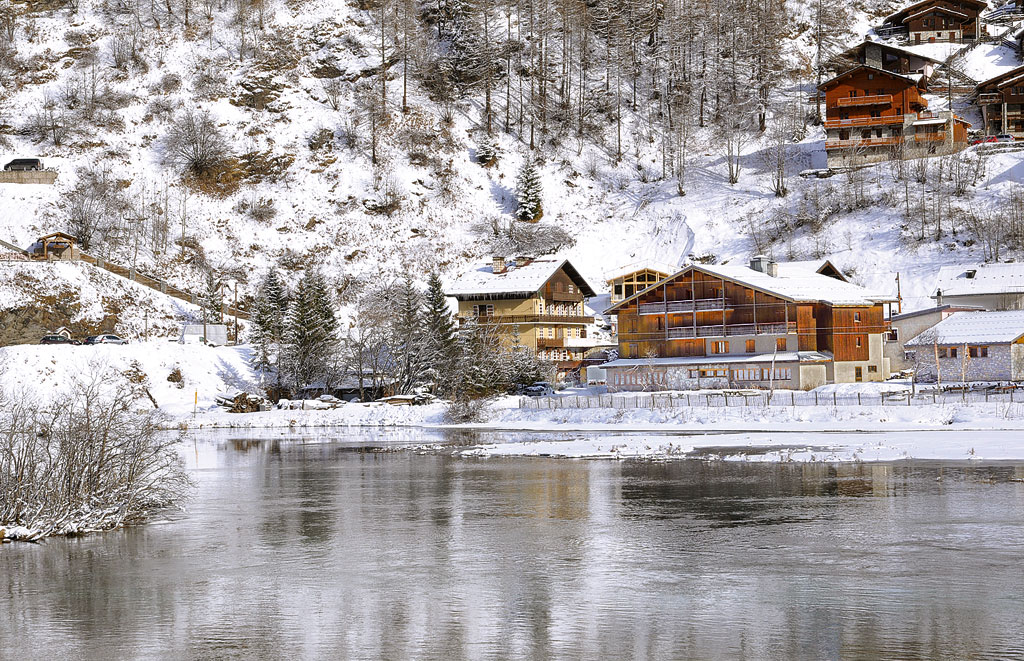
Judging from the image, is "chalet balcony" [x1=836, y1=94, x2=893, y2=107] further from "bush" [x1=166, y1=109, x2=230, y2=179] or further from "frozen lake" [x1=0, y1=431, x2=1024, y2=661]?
"frozen lake" [x1=0, y1=431, x2=1024, y2=661]

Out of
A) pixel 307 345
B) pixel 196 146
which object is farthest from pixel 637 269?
pixel 196 146

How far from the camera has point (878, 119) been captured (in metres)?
104

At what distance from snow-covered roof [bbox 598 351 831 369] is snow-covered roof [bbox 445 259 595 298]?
11.8m

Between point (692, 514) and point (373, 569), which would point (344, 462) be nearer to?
point (692, 514)

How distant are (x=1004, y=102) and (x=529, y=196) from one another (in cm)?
4818

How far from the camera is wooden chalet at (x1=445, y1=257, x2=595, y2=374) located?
8212 centimetres

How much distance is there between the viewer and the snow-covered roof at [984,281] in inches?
3007

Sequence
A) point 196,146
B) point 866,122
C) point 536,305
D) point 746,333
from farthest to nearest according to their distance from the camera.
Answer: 1. point 196,146
2. point 866,122
3. point 536,305
4. point 746,333

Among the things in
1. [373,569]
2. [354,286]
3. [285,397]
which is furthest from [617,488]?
[354,286]

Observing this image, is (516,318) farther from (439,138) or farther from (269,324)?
(439,138)

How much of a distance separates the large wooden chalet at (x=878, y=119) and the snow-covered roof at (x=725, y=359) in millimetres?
41483

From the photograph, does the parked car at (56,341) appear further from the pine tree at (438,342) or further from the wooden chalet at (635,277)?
the wooden chalet at (635,277)

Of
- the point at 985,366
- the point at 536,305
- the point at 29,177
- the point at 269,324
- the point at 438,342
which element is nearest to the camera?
the point at 985,366

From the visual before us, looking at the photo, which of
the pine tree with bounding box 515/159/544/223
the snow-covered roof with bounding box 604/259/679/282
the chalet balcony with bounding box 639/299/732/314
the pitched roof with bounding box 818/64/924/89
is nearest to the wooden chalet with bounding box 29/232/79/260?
the pine tree with bounding box 515/159/544/223
